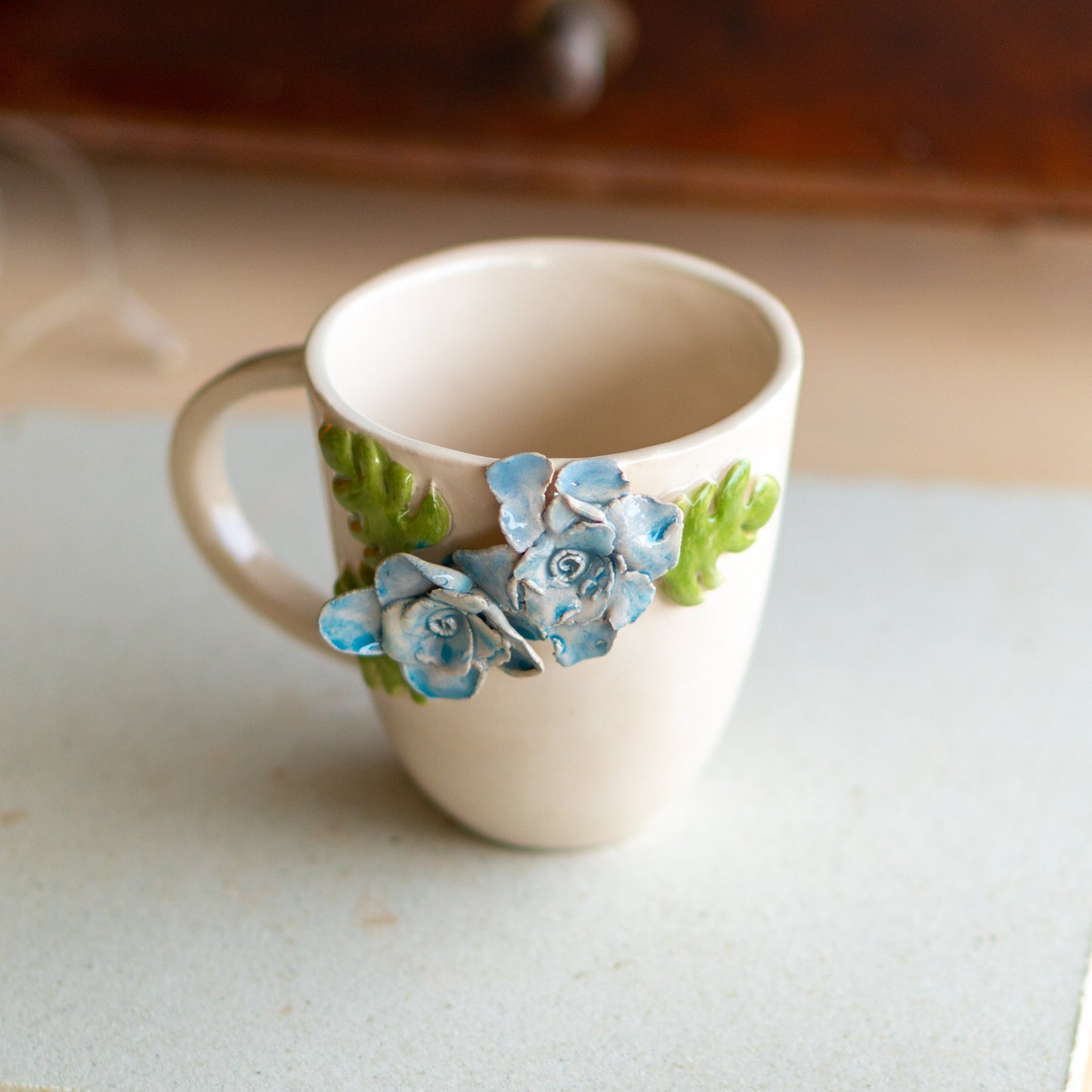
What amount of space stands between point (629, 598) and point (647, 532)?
0.8 inches

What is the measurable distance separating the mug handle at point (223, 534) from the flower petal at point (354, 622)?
8cm

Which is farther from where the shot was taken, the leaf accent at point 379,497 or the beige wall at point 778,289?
the beige wall at point 778,289

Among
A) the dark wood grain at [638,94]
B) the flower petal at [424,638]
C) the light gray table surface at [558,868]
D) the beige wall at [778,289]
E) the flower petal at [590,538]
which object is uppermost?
the flower petal at [590,538]

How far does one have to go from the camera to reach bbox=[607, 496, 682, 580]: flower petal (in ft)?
1.11

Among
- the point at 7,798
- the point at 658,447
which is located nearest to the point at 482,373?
the point at 658,447

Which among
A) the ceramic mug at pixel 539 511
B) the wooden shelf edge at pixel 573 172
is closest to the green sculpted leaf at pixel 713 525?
the ceramic mug at pixel 539 511

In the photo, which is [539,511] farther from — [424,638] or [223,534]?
[223,534]

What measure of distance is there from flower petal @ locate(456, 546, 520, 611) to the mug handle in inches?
4.2

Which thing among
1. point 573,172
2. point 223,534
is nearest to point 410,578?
point 223,534

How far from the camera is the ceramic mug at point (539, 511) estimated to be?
344 mm

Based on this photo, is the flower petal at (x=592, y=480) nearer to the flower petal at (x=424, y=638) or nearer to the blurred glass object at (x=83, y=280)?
the flower petal at (x=424, y=638)

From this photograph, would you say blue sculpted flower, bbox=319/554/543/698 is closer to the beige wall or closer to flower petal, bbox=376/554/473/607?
flower petal, bbox=376/554/473/607

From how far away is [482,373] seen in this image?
0.46 metres

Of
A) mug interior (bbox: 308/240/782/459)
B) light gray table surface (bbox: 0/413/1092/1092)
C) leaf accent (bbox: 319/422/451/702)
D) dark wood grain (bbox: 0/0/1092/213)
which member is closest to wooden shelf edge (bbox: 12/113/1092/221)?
dark wood grain (bbox: 0/0/1092/213)
